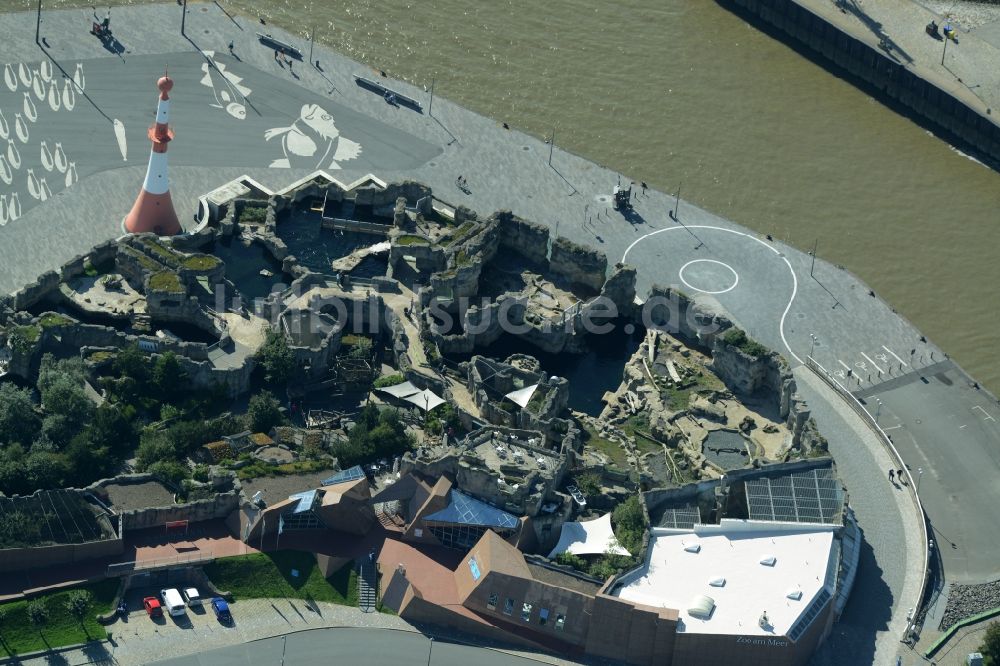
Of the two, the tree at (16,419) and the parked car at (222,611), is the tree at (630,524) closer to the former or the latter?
the parked car at (222,611)

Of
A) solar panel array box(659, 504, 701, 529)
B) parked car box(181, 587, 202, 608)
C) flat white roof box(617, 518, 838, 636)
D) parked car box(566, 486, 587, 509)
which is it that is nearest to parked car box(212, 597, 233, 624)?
parked car box(181, 587, 202, 608)

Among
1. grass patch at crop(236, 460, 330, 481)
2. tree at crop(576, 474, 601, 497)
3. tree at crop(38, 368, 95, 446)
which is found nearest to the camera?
grass patch at crop(236, 460, 330, 481)

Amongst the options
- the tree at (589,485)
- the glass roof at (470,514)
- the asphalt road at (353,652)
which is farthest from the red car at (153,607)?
the tree at (589,485)

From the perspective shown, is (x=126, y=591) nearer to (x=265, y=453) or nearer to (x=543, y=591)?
(x=265, y=453)

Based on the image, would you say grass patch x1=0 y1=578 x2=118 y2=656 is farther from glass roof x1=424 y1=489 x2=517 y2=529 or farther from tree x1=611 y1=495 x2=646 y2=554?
tree x1=611 y1=495 x2=646 y2=554

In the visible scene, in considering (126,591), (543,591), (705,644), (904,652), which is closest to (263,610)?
(126,591)
